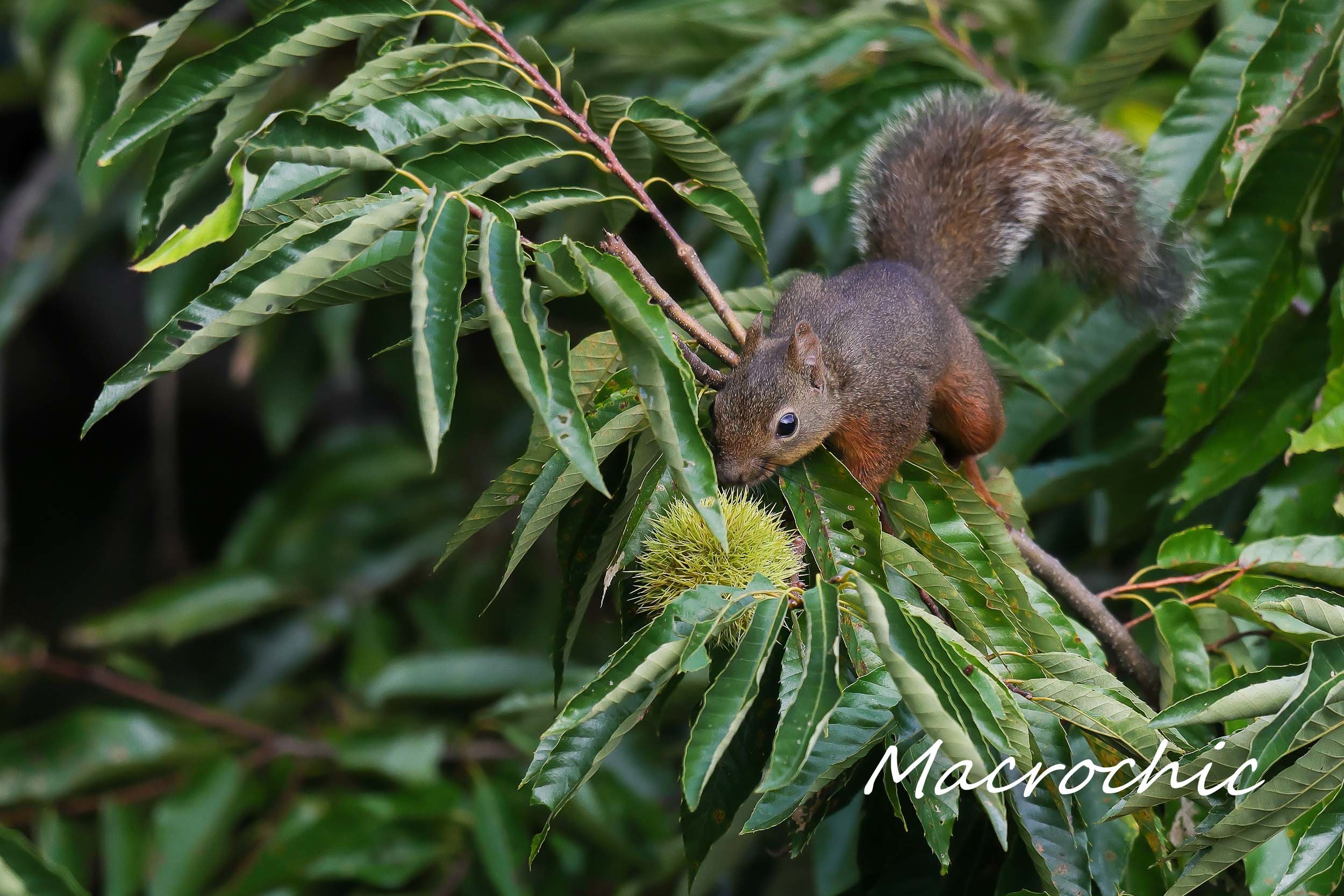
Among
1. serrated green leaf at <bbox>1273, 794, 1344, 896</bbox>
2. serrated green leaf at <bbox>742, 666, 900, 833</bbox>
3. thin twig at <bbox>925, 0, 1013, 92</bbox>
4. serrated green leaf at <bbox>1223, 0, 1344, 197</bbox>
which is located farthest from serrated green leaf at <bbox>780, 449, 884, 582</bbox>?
thin twig at <bbox>925, 0, 1013, 92</bbox>

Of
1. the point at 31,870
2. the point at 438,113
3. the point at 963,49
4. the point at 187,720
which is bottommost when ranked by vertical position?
the point at 187,720

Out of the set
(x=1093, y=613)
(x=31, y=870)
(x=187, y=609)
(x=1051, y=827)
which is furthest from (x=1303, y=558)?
(x=187, y=609)

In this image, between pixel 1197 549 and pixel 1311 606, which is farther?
pixel 1197 549

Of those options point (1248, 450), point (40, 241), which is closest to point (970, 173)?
point (1248, 450)

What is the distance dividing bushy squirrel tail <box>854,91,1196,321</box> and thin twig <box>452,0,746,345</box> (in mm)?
830

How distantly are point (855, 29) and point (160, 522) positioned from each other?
3410 millimetres

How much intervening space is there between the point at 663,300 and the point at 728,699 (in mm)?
581

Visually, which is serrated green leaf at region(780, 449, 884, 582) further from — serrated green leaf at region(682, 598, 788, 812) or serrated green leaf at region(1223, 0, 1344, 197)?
serrated green leaf at region(1223, 0, 1344, 197)

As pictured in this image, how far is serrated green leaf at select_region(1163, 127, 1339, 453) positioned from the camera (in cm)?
204

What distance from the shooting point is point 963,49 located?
2.83 m

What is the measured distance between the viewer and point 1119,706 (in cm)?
137

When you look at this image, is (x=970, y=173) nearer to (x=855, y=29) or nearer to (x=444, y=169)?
(x=855, y=29)

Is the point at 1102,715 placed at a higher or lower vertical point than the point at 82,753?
higher

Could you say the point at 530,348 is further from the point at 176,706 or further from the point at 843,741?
the point at 176,706
